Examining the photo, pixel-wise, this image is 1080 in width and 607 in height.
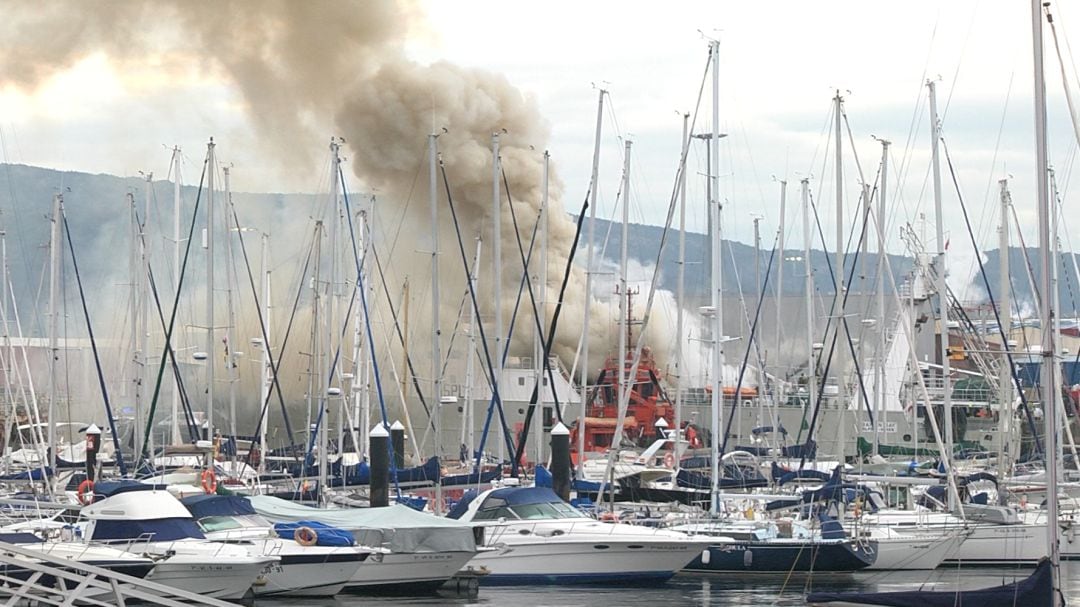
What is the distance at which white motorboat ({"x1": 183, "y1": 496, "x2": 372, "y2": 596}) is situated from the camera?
35.3 m

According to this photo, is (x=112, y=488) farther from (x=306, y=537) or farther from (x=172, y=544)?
(x=172, y=544)

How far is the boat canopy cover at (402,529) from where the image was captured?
3650 cm

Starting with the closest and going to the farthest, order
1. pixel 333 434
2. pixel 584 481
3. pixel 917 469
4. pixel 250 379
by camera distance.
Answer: pixel 584 481 → pixel 917 469 → pixel 333 434 → pixel 250 379

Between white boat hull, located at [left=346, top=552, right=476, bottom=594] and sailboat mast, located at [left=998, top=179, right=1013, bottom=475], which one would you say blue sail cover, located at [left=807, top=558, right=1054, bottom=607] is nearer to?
white boat hull, located at [left=346, top=552, right=476, bottom=594]

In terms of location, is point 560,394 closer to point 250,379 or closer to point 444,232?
point 444,232

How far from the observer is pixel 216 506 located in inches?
1443

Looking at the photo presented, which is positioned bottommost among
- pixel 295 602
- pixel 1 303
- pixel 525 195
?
pixel 295 602

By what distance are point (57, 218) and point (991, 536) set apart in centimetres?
2986

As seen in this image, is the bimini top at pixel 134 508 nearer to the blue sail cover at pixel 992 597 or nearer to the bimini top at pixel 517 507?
the bimini top at pixel 517 507

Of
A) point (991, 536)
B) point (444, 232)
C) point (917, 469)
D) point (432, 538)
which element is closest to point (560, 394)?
point (444, 232)

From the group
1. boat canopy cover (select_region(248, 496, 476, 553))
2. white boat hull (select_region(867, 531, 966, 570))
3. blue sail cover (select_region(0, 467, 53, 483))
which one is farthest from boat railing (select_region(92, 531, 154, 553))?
blue sail cover (select_region(0, 467, 53, 483))

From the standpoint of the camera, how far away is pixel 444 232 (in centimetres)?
8575

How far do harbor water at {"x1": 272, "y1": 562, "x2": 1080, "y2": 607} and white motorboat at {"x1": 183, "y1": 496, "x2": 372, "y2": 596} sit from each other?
0.93 ft

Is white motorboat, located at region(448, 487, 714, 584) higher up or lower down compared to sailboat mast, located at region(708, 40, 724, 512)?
lower down
